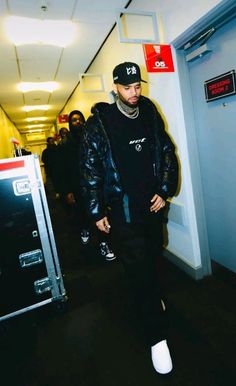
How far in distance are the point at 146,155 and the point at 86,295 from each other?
1524 millimetres

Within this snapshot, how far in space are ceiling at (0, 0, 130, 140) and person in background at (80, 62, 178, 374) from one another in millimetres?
1729

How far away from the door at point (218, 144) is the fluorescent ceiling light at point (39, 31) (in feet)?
6.10

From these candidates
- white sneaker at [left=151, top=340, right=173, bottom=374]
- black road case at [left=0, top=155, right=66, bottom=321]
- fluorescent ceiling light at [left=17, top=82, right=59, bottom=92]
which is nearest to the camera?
white sneaker at [left=151, top=340, right=173, bottom=374]

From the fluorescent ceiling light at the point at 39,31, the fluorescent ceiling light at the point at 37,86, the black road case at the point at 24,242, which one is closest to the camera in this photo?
the black road case at the point at 24,242

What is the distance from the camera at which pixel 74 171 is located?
132 inches

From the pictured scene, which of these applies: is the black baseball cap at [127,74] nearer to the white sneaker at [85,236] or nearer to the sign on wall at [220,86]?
the sign on wall at [220,86]

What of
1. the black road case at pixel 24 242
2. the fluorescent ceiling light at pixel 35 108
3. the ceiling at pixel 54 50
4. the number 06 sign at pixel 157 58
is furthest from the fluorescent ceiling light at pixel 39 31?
the fluorescent ceiling light at pixel 35 108

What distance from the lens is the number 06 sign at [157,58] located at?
2.04 m

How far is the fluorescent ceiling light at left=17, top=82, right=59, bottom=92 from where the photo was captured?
215 inches

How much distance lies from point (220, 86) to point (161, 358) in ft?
6.01

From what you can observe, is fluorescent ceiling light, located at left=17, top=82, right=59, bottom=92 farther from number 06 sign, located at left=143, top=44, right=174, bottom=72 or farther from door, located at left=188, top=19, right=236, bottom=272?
door, located at left=188, top=19, right=236, bottom=272

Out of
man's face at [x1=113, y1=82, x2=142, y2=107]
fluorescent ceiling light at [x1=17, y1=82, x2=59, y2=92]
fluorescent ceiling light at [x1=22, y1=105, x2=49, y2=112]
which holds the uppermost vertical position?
fluorescent ceiling light at [x1=22, y1=105, x2=49, y2=112]

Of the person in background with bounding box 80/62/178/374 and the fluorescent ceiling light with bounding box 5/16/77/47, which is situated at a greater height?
the fluorescent ceiling light with bounding box 5/16/77/47

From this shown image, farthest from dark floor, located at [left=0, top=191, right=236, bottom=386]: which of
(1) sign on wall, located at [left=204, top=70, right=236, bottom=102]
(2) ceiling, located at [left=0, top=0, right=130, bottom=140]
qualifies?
(2) ceiling, located at [left=0, top=0, right=130, bottom=140]
